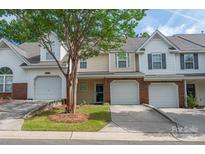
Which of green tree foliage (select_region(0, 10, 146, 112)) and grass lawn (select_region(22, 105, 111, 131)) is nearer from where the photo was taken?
grass lawn (select_region(22, 105, 111, 131))

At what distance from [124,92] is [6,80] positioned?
11.1m

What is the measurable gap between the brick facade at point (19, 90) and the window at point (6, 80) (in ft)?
2.17

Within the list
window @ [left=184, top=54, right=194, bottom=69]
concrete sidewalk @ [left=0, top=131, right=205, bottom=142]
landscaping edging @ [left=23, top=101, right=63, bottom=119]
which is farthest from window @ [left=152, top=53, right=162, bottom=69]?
concrete sidewalk @ [left=0, top=131, right=205, bottom=142]

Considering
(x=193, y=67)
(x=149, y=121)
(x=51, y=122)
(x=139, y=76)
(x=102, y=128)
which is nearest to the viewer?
(x=102, y=128)

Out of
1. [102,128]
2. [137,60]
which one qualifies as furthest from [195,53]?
[102,128]

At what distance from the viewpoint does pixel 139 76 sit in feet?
72.1

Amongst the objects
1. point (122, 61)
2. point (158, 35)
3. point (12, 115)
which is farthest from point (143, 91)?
point (12, 115)

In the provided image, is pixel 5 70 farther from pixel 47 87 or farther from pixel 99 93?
pixel 99 93

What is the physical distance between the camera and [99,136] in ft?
34.9

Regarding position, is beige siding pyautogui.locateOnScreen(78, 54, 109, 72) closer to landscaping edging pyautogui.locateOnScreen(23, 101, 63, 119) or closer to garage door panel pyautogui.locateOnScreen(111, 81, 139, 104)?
garage door panel pyautogui.locateOnScreen(111, 81, 139, 104)

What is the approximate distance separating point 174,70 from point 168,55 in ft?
5.14

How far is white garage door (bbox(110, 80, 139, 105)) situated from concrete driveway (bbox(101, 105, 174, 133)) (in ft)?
20.5

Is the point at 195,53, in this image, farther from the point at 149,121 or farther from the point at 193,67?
the point at 149,121

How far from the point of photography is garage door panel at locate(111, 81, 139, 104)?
22.4 m
